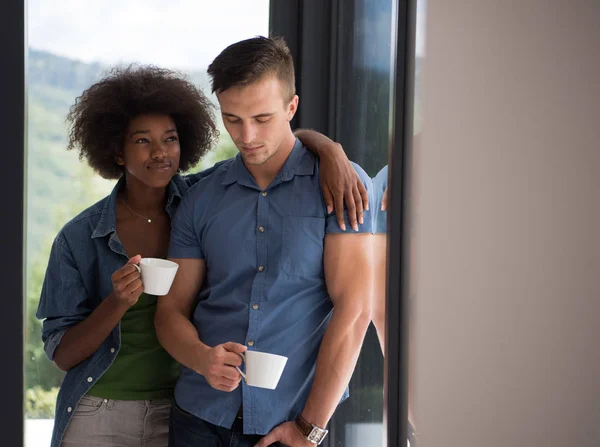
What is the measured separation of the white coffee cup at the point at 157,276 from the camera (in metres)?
1.56

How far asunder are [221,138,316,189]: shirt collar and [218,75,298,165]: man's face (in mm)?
61

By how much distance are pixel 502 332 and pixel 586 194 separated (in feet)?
0.90

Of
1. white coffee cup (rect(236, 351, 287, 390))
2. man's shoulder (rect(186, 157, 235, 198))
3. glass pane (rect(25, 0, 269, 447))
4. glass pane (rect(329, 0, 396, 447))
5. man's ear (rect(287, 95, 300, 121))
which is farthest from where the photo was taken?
glass pane (rect(25, 0, 269, 447))

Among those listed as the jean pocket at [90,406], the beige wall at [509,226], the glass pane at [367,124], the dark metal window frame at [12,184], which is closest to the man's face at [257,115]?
the glass pane at [367,124]

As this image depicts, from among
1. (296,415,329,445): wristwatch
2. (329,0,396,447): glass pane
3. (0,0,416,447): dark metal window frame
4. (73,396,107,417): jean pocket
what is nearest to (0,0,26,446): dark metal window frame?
(0,0,416,447): dark metal window frame

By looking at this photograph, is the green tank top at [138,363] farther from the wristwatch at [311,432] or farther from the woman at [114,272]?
the wristwatch at [311,432]

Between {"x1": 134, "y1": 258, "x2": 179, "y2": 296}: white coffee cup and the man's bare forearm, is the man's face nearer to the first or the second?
{"x1": 134, "y1": 258, "x2": 179, "y2": 296}: white coffee cup

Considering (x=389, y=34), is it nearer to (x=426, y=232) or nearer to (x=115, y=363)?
(x=426, y=232)

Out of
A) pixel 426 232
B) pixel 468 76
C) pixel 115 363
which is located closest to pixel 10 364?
pixel 115 363

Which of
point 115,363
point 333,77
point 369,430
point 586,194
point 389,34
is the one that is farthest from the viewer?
point 333,77

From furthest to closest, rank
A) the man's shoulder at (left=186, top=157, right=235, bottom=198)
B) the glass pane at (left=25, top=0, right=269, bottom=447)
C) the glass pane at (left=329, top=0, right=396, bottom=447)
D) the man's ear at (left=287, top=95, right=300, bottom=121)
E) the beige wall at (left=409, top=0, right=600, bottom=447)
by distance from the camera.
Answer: the glass pane at (left=25, top=0, right=269, bottom=447) < the man's shoulder at (left=186, top=157, right=235, bottom=198) < the man's ear at (left=287, top=95, right=300, bottom=121) < the glass pane at (left=329, top=0, right=396, bottom=447) < the beige wall at (left=409, top=0, right=600, bottom=447)

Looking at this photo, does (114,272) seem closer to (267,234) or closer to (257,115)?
(267,234)

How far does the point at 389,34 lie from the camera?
1.50 m

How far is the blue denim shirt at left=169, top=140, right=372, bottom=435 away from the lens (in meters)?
1.60
